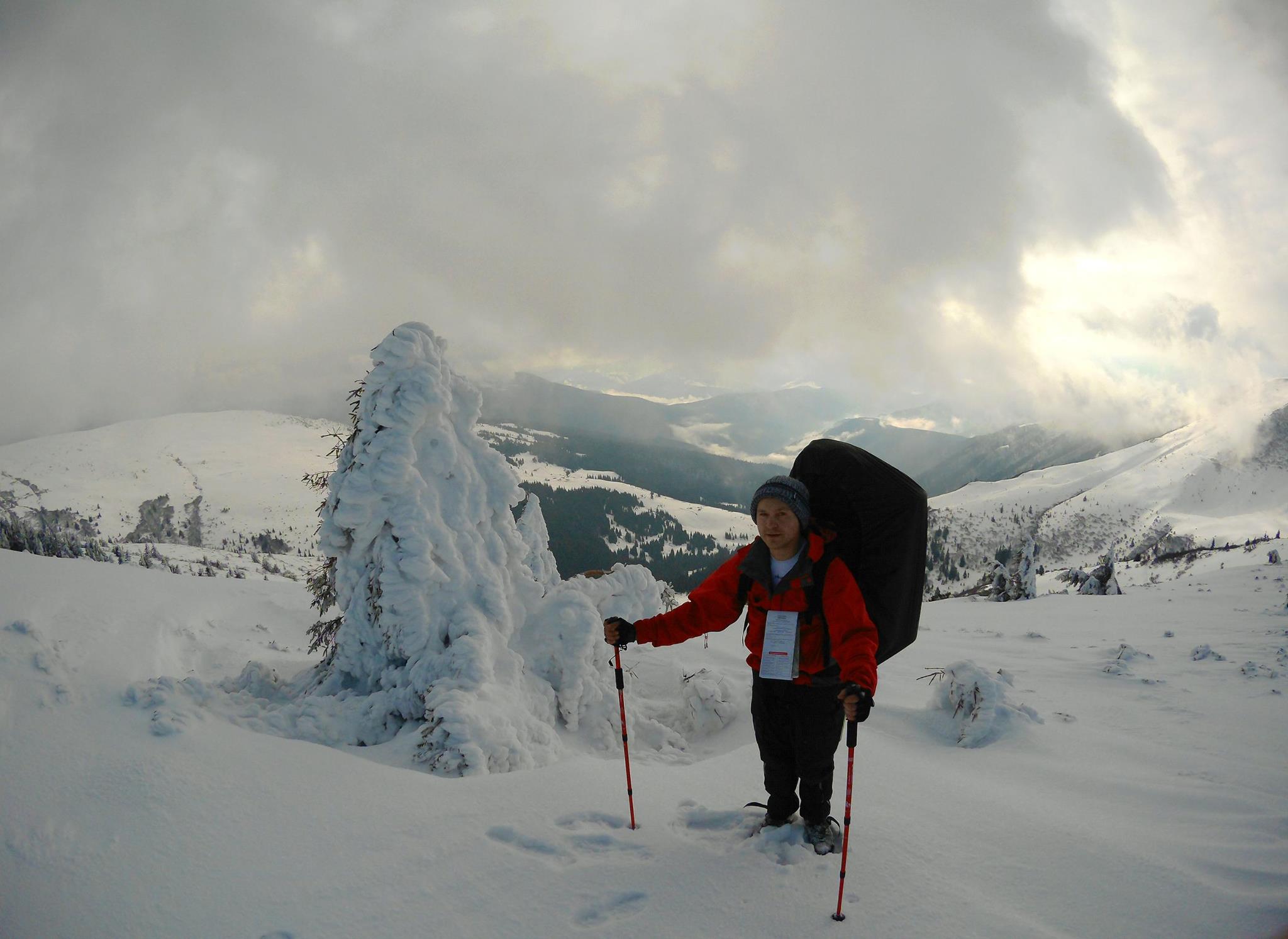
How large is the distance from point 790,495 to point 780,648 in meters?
0.99

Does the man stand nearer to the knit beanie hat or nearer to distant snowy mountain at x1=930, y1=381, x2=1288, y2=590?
the knit beanie hat

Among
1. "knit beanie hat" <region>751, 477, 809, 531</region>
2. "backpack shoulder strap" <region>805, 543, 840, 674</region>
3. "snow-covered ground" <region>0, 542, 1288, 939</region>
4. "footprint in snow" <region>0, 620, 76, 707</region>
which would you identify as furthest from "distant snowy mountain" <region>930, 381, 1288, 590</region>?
"footprint in snow" <region>0, 620, 76, 707</region>

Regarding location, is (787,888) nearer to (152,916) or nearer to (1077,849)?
(1077,849)

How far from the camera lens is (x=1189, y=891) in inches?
119

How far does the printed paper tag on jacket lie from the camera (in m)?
3.54

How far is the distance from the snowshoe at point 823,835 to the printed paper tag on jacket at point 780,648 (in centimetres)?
91

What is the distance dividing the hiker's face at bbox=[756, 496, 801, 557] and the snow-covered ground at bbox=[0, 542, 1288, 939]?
186 cm

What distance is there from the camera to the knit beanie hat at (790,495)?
3605 millimetres

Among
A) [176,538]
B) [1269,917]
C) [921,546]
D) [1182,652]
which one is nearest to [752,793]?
[921,546]

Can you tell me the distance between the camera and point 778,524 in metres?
3.59

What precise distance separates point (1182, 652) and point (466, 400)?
40.3 ft

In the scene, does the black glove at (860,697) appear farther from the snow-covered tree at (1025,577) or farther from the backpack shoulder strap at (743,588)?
the snow-covered tree at (1025,577)

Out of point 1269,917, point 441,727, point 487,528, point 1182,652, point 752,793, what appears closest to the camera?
point 1269,917

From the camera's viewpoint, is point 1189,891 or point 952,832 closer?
point 1189,891
